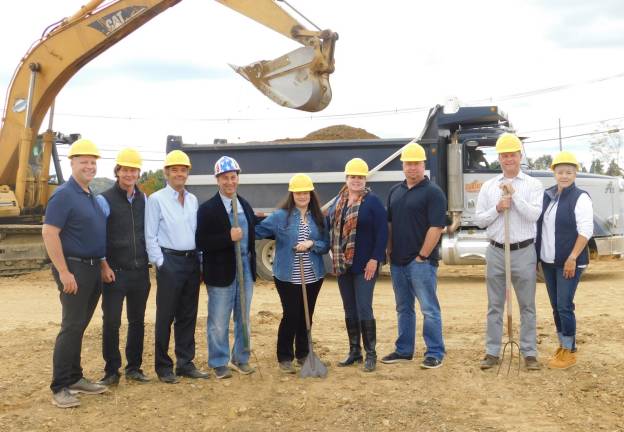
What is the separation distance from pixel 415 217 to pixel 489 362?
1428mm

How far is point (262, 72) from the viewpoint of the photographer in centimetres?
1105

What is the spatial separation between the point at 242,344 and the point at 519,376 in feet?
7.78

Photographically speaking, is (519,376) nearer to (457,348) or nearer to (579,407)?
(579,407)

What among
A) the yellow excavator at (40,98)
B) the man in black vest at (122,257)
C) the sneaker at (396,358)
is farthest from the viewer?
the yellow excavator at (40,98)

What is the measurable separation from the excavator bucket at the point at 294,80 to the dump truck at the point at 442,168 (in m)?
1.90

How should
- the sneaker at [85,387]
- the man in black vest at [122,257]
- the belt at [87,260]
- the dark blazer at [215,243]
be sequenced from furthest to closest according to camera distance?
the dark blazer at [215,243]
the man in black vest at [122,257]
the sneaker at [85,387]
the belt at [87,260]

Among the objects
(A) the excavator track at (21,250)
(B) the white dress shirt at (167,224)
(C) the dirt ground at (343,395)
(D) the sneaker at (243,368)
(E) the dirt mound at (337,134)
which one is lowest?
(C) the dirt ground at (343,395)

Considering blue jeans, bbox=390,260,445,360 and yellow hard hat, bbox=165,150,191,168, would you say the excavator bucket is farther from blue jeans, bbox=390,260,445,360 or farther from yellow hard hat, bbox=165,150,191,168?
yellow hard hat, bbox=165,150,191,168

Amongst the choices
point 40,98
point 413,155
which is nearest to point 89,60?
point 40,98

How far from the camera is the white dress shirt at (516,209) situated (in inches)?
A: 238

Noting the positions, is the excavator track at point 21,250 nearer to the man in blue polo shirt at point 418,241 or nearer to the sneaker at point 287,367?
the sneaker at point 287,367

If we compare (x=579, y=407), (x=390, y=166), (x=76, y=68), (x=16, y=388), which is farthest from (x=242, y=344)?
(x=76, y=68)

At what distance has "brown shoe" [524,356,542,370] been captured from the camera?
6184 mm

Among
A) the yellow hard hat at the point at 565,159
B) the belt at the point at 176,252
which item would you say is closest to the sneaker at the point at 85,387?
the belt at the point at 176,252
